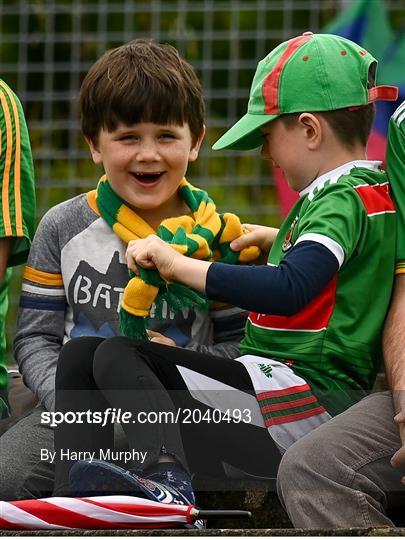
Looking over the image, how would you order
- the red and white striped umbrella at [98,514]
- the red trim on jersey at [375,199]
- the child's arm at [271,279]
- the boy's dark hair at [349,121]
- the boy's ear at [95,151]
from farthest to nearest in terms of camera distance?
the boy's ear at [95,151]
the boy's dark hair at [349,121]
the red trim on jersey at [375,199]
the child's arm at [271,279]
the red and white striped umbrella at [98,514]

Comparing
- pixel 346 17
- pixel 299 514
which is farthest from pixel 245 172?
pixel 299 514

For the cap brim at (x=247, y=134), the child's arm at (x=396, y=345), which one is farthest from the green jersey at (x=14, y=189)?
the child's arm at (x=396, y=345)

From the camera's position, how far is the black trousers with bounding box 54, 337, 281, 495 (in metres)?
2.64

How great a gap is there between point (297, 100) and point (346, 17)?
4.26 m

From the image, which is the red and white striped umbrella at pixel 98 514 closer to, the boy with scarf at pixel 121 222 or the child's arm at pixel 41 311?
the boy with scarf at pixel 121 222

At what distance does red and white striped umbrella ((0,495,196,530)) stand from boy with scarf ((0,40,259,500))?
0.51 metres

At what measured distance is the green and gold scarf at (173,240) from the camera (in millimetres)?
2807

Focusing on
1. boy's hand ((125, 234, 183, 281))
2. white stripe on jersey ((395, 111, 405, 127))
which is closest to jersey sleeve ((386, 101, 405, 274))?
white stripe on jersey ((395, 111, 405, 127))

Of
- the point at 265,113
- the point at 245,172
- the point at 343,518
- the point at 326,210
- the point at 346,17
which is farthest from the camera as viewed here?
the point at 245,172

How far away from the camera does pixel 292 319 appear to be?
2.74m

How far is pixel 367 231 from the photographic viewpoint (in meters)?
2.75

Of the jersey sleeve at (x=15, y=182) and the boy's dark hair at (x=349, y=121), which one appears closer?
the boy's dark hair at (x=349, y=121)

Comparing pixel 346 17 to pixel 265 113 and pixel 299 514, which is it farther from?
pixel 299 514

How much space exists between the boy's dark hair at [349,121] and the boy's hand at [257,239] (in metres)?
0.29
